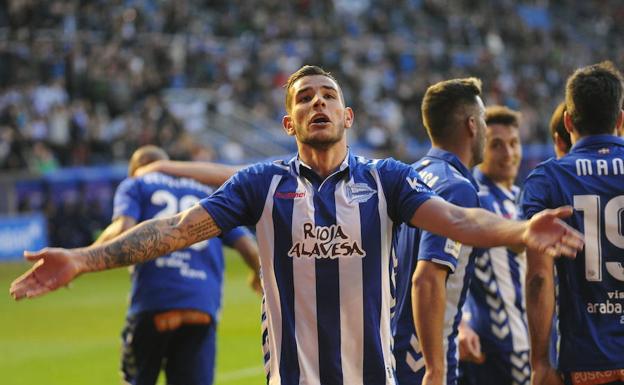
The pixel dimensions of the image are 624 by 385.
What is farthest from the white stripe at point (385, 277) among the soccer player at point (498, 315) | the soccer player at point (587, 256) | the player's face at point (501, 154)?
the player's face at point (501, 154)

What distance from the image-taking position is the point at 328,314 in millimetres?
4449

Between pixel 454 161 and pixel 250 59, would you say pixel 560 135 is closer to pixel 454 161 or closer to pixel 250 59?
pixel 454 161

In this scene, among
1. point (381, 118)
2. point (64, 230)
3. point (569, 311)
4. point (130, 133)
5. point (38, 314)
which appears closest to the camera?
point (569, 311)

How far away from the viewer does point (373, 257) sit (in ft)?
14.7

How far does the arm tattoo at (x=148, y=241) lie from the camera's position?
167 inches

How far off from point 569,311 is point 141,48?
25434mm

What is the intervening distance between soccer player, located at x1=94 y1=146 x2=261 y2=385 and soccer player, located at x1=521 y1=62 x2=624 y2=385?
308 cm

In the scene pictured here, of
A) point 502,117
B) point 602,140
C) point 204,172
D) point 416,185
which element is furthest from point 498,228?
point 502,117

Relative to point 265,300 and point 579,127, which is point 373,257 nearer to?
point 265,300

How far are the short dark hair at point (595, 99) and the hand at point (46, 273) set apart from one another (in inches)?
94.6

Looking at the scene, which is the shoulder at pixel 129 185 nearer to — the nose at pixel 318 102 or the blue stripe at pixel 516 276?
the blue stripe at pixel 516 276

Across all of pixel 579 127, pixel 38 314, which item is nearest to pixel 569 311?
pixel 579 127

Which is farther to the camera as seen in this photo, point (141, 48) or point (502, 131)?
point (141, 48)

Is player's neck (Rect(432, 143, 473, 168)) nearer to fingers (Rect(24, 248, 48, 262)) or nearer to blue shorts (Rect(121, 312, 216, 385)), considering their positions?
fingers (Rect(24, 248, 48, 262))
